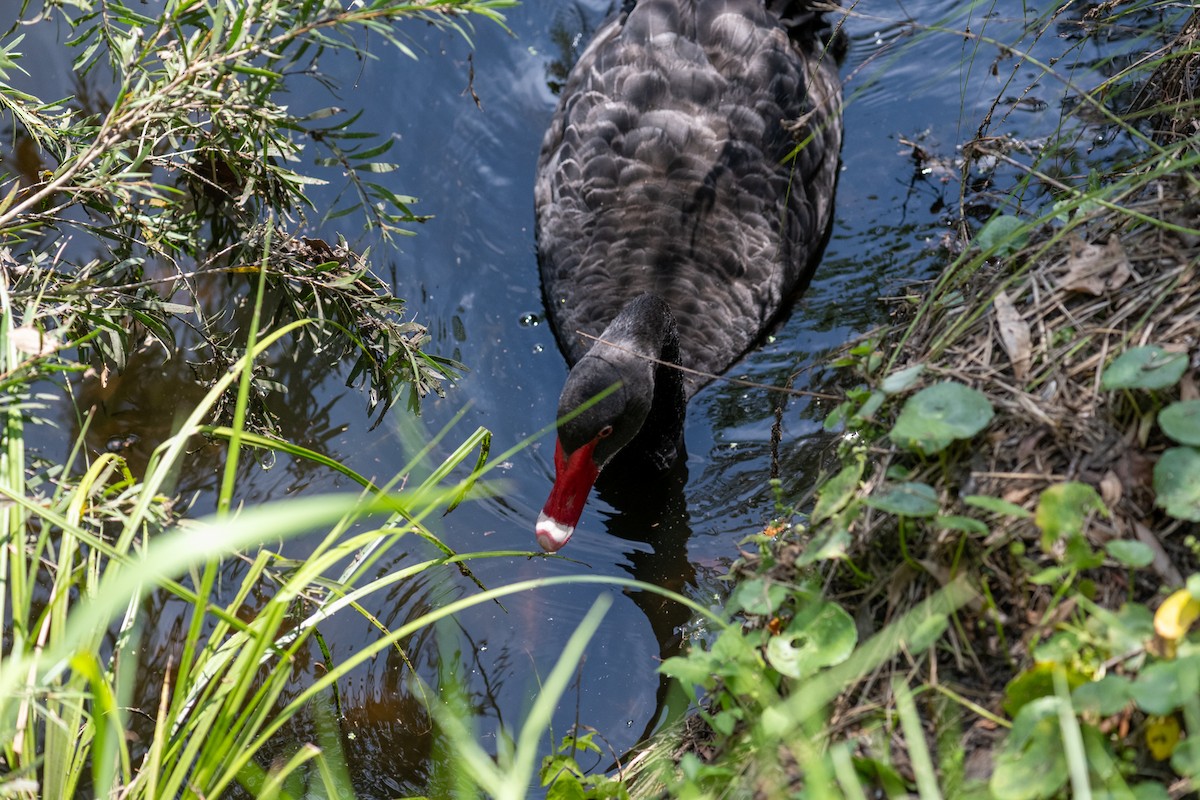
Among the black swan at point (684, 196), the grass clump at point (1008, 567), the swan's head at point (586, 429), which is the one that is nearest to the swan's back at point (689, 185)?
the black swan at point (684, 196)

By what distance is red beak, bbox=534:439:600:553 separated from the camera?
3.44 m

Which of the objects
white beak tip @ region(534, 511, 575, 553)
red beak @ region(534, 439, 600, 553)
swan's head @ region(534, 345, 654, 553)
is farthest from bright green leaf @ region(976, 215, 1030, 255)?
white beak tip @ region(534, 511, 575, 553)

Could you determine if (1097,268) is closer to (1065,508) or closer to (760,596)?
(1065,508)

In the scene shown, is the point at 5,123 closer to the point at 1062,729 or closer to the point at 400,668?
the point at 400,668

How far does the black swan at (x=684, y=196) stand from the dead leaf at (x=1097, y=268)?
6.91 feet

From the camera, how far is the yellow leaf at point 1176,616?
4.93ft

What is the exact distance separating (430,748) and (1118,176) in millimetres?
2549

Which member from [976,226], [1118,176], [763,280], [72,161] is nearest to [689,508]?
[763,280]

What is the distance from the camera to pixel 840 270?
476cm

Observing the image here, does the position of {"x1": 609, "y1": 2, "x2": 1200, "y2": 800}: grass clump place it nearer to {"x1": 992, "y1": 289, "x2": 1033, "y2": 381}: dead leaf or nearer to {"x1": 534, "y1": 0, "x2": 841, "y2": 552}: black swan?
{"x1": 992, "y1": 289, "x2": 1033, "y2": 381}: dead leaf

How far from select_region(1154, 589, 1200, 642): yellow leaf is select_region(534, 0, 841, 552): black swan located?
2638 millimetres

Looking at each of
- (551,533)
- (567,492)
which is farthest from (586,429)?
(551,533)

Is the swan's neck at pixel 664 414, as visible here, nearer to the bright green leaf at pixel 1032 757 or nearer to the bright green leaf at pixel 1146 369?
the bright green leaf at pixel 1146 369

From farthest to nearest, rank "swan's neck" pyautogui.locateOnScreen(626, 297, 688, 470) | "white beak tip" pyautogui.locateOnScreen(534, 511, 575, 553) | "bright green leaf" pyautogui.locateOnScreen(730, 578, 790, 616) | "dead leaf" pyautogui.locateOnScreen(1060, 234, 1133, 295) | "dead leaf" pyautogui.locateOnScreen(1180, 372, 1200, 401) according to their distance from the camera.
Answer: "swan's neck" pyautogui.locateOnScreen(626, 297, 688, 470) → "white beak tip" pyautogui.locateOnScreen(534, 511, 575, 553) → "dead leaf" pyautogui.locateOnScreen(1060, 234, 1133, 295) → "bright green leaf" pyautogui.locateOnScreen(730, 578, 790, 616) → "dead leaf" pyautogui.locateOnScreen(1180, 372, 1200, 401)
